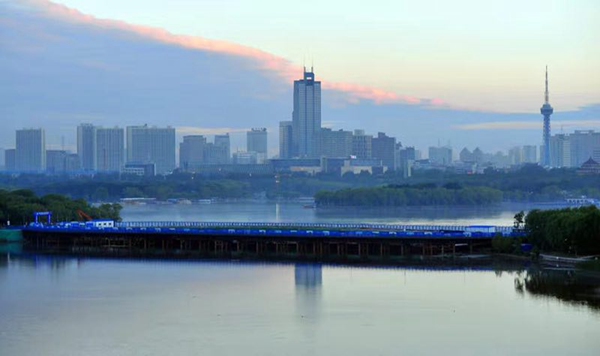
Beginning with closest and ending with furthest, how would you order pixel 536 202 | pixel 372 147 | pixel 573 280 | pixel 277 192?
1. pixel 573 280
2. pixel 536 202
3. pixel 277 192
4. pixel 372 147

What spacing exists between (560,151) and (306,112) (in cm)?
2910

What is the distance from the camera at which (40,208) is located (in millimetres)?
40219

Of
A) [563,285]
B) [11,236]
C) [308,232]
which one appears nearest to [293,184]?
[11,236]

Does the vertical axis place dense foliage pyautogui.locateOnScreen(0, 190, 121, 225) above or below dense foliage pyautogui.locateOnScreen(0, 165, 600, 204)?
below

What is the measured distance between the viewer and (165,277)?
25344 mm

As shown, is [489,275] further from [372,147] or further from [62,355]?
[372,147]

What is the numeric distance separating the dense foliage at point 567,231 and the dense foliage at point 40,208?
18.4 meters

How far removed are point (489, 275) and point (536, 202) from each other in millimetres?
51953

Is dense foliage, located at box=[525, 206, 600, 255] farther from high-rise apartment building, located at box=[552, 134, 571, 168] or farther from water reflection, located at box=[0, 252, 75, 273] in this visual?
high-rise apartment building, located at box=[552, 134, 571, 168]

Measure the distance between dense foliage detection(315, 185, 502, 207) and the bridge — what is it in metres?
31.7

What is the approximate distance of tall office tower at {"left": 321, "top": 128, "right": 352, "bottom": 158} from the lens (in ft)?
415

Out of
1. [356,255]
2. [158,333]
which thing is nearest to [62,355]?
[158,333]

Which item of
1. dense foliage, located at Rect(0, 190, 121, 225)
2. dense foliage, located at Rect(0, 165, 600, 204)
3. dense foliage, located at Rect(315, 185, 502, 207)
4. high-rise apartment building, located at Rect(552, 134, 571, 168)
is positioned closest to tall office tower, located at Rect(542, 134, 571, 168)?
high-rise apartment building, located at Rect(552, 134, 571, 168)

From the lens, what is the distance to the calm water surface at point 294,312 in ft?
54.2
